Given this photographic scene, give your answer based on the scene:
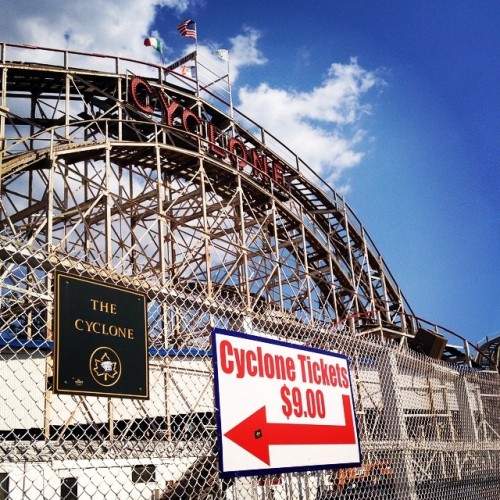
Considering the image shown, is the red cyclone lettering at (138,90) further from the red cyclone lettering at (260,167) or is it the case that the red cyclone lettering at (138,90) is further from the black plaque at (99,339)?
the black plaque at (99,339)

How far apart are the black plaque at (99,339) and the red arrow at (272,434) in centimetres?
87

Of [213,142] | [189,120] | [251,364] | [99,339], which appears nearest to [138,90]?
[189,120]

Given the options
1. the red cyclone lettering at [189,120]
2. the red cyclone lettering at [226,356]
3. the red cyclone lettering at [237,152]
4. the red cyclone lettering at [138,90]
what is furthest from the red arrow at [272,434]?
the red cyclone lettering at [237,152]

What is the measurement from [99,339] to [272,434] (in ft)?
5.11

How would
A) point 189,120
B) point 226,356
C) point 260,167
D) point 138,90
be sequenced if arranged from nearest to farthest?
1. point 226,356
2. point 138,90
3. point 189,120
4. point 260,167

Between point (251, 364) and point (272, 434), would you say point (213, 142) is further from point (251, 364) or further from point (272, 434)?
point (272, 434)

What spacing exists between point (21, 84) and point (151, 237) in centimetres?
610

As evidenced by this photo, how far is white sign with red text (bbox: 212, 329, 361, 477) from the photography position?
12.7 feet

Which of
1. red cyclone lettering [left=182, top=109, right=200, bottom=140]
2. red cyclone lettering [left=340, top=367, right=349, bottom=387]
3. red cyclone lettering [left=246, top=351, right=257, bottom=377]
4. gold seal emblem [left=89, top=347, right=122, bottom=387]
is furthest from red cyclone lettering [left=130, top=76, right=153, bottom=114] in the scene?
gold seal emblem [left=89, top=347, right=122, bottom=387]

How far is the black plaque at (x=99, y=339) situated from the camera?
9.61ft

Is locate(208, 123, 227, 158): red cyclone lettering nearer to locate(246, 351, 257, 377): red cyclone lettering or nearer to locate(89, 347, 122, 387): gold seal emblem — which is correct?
locate(246, 351, 257, 377): red cyclone lettering

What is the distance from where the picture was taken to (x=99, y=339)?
3.13 meters

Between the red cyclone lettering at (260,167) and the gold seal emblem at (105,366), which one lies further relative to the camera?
the red cyclone lettering at (260,167)

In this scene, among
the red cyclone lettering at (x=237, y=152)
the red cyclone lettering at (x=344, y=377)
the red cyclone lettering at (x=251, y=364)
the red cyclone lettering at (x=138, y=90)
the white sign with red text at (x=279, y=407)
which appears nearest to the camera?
the white sign with red text at (x=279, y=407)
